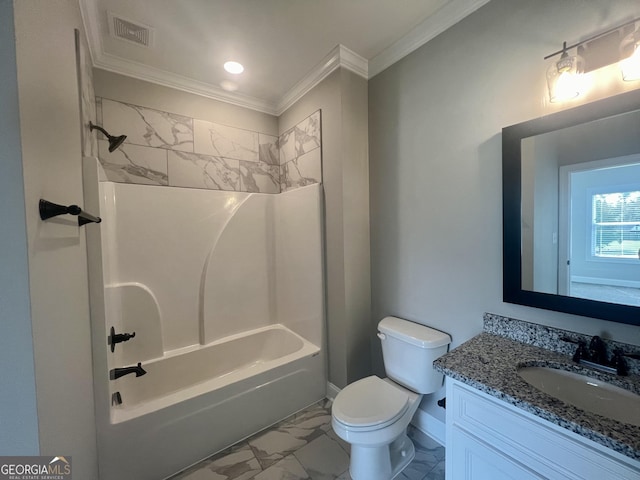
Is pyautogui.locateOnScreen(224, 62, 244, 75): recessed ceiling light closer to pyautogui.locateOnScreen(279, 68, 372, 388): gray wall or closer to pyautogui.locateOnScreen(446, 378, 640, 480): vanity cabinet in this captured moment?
pyautogui.locateOnScreen(279, 68, 372, 388): gray wall

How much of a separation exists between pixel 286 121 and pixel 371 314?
6.44 feet

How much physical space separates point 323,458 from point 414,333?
94 cm

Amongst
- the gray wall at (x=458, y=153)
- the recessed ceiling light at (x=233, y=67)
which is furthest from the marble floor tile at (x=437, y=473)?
the recessed ceiling light at (x=233, y=67)

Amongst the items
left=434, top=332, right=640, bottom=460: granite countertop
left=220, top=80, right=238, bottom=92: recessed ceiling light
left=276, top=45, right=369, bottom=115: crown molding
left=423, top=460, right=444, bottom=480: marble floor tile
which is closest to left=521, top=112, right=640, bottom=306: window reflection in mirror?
left=434, top=332, right=640, bottom=460: granite countertop

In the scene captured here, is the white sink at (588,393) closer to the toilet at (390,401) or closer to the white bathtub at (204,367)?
the toilet at (390,401)

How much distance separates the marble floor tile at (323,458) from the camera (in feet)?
4.78

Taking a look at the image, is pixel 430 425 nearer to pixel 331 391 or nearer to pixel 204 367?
pixel 331 391

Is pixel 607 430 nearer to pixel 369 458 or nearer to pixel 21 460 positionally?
pixel 369 458

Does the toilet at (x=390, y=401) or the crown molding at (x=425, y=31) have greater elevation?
the crown molding at (x=425, y=31)

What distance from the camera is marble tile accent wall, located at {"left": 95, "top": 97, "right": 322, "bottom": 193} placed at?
1930 mm

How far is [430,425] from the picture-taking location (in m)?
1.68

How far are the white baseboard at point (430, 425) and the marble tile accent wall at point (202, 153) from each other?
1.87 m

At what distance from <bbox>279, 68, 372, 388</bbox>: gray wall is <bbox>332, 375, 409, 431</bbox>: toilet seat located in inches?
15.8

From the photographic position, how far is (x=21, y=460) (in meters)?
0.63
